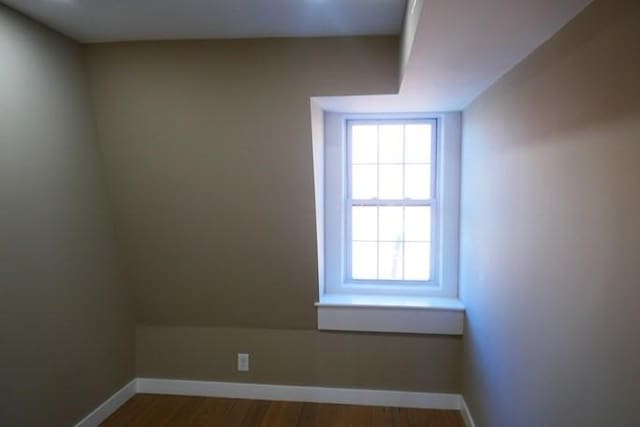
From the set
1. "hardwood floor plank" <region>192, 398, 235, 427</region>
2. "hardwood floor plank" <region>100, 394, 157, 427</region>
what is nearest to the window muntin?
"hardwood floor plank" <region>192, 398, 235, 427</region>

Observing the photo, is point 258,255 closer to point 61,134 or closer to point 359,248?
point 359,248

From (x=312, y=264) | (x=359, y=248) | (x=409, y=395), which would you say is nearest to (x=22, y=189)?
(x=312, y=264)

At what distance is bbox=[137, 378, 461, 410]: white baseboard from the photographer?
252 centimetres

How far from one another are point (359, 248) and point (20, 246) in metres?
2.04

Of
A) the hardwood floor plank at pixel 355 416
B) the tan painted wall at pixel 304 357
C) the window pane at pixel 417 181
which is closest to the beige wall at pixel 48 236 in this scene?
the tan painted wall at pixel 304 357

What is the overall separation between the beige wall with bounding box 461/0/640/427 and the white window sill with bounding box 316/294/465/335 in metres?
0.57

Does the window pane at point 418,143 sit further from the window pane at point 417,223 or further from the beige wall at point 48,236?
the beige wall at point 48,236

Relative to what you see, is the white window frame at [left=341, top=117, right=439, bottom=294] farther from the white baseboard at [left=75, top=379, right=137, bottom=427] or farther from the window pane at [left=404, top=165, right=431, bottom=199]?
the white baseboard at [left=75, top=379, right=137, bottom=427]

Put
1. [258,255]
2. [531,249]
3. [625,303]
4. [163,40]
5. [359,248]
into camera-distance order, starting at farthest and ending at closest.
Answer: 1. [359,248]
2. [258,255]
3. [163,40]
4. [531,249]
5. [625,303]

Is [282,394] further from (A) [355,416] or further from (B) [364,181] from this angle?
(B) [364,181]

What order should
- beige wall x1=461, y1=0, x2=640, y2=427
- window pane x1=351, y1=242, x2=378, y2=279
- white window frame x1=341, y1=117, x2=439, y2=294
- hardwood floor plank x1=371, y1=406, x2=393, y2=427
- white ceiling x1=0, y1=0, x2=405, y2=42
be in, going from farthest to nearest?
1. window pane x1=351, y1=242, x2=378, y2=279
2. white window frame x1=341, y1=117, x2=439, y2=294
3. hardwood floor plank x1=371, y1=406, x2=393, y2=427
4. white ceiling x1=0, y1=0, x2=405, y2=42
5. beige wall x1=461, y1=0, x2=640, y2=427

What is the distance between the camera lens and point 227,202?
2.30 m

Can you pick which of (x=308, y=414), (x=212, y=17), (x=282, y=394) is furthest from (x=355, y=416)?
(x=212, y=17)

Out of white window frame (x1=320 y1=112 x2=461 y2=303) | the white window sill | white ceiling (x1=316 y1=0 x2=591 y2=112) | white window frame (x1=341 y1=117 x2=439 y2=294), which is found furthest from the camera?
white window frame (x1=341 y1=117 x2=439 y2=294)
